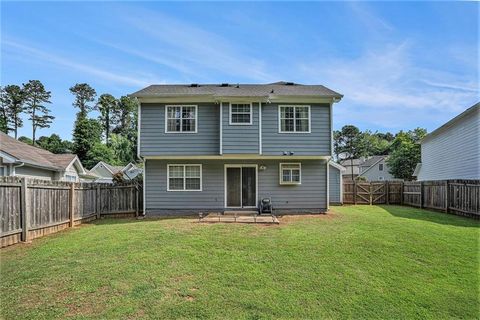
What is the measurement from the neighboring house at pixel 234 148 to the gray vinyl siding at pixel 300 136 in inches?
1.8

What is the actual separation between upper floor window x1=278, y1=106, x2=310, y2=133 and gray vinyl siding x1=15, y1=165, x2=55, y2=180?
1382 cm

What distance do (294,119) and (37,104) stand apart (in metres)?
57.2

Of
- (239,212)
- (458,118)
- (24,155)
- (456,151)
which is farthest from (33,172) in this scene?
(456,151)

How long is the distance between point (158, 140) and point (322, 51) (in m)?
8.64

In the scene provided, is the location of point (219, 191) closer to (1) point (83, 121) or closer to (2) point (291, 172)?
(2) point (291, 172)

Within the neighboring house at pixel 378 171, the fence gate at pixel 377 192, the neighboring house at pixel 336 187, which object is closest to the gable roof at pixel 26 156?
the neighboring house at pixel 336 187

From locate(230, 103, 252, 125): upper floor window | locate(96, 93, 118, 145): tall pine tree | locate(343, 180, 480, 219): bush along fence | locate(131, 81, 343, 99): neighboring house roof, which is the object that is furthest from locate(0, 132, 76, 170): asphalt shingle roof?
locate(96, 93, 118, 145): tall pine tree

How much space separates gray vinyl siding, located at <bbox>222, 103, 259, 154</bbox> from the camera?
13000 mm

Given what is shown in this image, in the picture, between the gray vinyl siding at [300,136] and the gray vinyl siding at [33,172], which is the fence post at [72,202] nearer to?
the gray vinyl siding at [33,172]

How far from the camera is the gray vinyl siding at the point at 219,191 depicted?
13.8 metres

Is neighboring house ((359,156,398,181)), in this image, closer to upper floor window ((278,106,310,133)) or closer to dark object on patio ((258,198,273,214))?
upper floor window ((278,106,310,133))

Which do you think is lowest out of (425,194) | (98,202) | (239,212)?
(239,212)

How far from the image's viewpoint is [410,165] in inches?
1441

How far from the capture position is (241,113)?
13.2 meters
